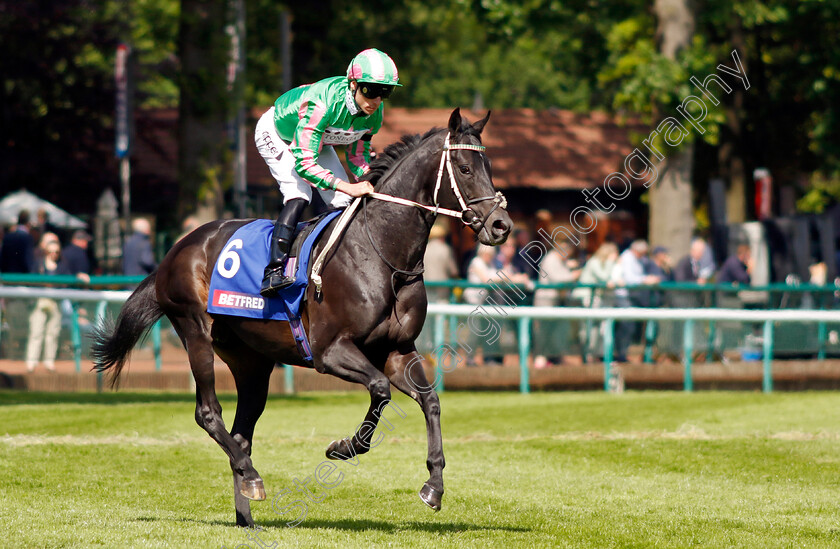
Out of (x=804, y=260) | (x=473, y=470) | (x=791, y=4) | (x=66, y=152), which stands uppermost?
(x=791, y=4)

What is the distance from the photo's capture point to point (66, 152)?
22.8 metres

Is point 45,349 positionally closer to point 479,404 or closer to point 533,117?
point 479,404

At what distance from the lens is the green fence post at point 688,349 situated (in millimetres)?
14180

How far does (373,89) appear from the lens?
663 centimetres

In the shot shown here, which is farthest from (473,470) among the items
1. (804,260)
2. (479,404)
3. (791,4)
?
(791,4)

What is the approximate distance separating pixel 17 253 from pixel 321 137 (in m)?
8.58

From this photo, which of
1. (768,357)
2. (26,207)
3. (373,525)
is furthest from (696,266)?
(26,207)

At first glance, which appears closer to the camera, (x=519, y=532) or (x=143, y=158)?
(x=519, y=532)

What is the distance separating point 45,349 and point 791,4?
1535 cm

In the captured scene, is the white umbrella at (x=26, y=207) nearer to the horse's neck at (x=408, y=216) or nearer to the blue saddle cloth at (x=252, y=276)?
the blue saddle cloth at (x=252, y=276)

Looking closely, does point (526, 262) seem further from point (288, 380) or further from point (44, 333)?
point (44, 333)

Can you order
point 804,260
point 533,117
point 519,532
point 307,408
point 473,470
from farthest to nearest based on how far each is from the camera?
point 533,117
point 804,260
point 307,408
point 473,470
point 519,532

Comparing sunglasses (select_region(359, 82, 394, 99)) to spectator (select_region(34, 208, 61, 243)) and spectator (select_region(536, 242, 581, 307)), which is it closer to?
spectator (select_region(536, 242, 581, 307))

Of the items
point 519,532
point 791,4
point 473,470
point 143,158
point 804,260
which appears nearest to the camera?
point 519,532
